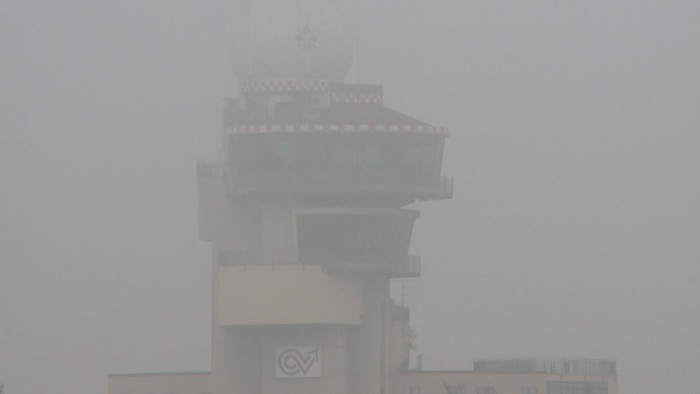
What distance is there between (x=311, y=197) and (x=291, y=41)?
9.54m

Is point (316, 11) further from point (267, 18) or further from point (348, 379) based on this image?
point (348, 379)

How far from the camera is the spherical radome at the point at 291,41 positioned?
12638cm

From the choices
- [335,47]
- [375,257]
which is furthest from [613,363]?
[335,47]

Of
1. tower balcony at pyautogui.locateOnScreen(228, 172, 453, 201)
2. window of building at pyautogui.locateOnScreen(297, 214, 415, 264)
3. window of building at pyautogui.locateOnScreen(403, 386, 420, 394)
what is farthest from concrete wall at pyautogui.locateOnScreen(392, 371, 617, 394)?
tower balcony at pyautogui.locateOnScreen(228, 172, 453, 201)

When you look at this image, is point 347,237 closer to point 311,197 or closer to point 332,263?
→ point 332,263

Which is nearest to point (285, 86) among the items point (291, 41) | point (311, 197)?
point (291, 41)

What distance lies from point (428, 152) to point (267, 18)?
12710mm

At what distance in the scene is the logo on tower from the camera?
12538cm

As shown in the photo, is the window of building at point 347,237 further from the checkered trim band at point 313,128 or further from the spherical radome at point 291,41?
the spherical radome at point 291,41

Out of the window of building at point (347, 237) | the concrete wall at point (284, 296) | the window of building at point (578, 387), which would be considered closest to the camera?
the concrete wall at point (284, 296)

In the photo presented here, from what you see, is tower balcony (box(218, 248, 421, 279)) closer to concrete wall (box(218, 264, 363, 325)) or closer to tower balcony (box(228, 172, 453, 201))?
concrete wall (box(218, 264, 363, 325))

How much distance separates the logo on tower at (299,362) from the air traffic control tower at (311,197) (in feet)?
0.27

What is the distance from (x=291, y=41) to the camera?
12631 centimetres

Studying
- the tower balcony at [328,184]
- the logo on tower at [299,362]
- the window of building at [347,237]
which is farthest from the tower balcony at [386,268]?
the logo on tower at [299,362]
